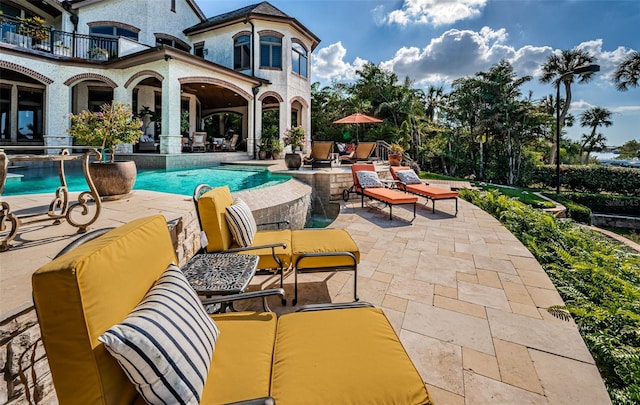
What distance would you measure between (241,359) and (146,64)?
13808 mm

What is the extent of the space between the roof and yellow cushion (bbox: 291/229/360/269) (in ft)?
51.6

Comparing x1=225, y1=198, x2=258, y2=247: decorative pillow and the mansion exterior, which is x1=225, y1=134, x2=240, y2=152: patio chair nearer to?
the mansion exterior

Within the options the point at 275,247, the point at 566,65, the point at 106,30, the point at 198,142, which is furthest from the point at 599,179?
the point at 106,30

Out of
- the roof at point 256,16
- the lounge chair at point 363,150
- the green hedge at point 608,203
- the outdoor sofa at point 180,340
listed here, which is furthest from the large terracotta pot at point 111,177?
the green hedge at point 608,203

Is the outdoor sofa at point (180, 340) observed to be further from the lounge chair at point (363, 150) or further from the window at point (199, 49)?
the window at point (199, 49)

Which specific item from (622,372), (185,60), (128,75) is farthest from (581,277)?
(128,75)

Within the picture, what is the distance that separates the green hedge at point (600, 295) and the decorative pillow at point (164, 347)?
2.69 m

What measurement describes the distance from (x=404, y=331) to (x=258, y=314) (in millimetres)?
1340

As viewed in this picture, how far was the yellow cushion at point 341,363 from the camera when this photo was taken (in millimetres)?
1361

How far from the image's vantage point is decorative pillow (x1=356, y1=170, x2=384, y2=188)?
7789mm

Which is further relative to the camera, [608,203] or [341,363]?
[608,203]

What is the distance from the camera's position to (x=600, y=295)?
352 centimetres

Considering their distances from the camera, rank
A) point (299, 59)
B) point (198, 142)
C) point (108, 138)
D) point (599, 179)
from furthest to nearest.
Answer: point (599, 179) → point (299, 59) → point (198, 142) → point (108, 138)

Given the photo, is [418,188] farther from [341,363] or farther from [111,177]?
[341,363]
